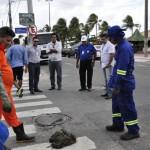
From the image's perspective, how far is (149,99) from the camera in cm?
891

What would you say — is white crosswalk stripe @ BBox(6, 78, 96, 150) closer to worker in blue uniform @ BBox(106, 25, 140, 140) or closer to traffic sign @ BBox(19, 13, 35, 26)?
worker in blue uniform @ BBox(106, 25, 140, 140)

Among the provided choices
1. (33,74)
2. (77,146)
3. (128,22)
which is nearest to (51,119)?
(77,146)

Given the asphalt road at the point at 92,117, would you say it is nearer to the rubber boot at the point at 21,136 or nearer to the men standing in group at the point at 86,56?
the rubber boot at the point at 21,136

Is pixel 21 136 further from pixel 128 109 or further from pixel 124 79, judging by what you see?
pixel 124 79

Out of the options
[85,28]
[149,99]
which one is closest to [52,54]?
[149,99]

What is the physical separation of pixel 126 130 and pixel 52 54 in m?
5.66

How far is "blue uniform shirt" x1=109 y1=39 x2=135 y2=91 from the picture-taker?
5215mm

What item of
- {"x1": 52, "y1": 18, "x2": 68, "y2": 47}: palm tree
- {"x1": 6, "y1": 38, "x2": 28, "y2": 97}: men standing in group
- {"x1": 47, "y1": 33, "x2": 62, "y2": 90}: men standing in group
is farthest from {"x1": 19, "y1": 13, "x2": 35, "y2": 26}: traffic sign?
{"x1": 52, "y1": 18, "x2": 68, "y2": 47}: palm tree

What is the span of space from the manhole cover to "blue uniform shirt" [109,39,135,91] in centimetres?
176

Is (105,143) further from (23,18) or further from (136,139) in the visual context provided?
(23,18)

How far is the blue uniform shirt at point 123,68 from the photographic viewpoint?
5.21m

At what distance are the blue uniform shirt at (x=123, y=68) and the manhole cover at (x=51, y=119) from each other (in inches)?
69.3

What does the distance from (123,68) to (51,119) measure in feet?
7.70

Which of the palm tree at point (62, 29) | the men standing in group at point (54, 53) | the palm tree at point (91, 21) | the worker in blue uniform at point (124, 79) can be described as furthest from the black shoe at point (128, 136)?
the palm tree at point (62, 29)
